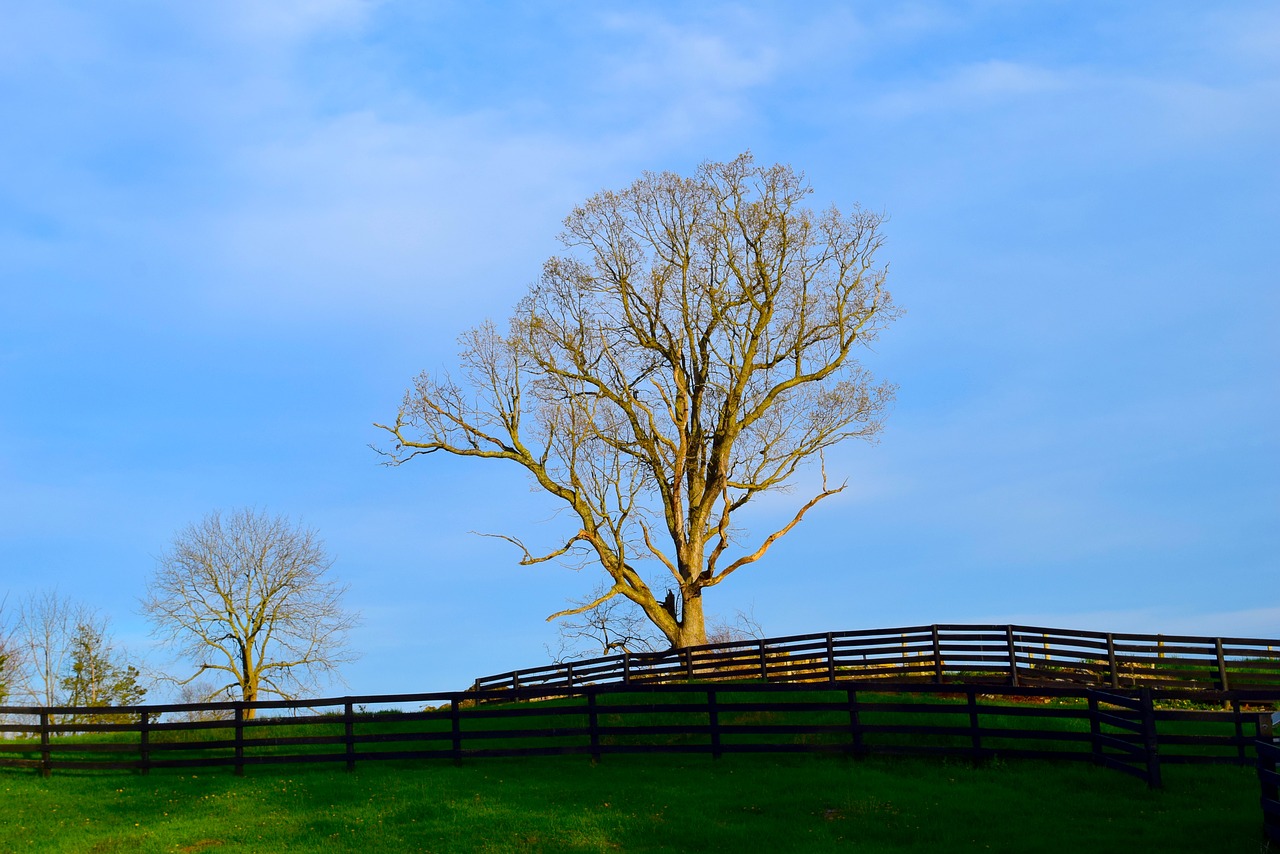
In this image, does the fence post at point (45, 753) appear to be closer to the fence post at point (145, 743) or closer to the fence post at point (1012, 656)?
the fence post at point (145, 743)

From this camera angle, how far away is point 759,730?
19672 millimetres

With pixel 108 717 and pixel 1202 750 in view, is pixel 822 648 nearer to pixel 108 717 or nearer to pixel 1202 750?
pixel 1202 750

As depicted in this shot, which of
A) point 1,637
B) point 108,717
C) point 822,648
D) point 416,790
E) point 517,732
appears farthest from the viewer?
point 1,637

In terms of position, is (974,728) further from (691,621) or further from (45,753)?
(45,753)

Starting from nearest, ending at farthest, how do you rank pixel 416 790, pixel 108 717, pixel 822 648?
1. pixel 416 790
2. pixel 822 648
3. pixel 108 717

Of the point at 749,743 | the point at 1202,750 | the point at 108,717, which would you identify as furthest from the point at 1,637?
the point at 1202,750

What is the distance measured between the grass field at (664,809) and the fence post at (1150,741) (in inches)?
9.4

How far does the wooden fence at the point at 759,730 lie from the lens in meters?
16.8

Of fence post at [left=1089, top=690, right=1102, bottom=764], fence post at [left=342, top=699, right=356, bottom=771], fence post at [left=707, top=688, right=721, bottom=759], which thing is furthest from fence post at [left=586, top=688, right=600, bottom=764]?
fence post at [left=1089, top=690, right=1102, bottom=764]

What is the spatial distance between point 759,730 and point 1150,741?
22.0 ft

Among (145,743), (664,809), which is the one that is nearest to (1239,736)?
(664,809)

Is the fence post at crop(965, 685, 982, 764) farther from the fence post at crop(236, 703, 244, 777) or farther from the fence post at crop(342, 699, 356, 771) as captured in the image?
the fence post at crop(236, 703, 244, 777)

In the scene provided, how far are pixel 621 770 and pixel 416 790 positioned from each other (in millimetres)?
3447

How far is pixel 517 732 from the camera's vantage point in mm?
19094
